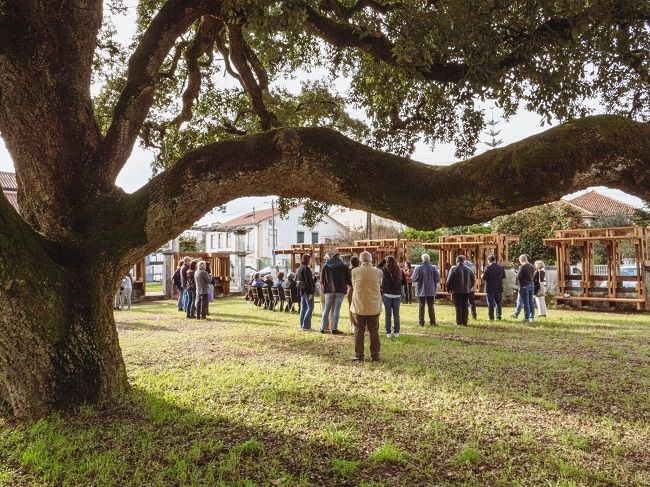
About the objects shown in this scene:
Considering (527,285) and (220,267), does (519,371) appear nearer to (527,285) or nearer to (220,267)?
(527,285)

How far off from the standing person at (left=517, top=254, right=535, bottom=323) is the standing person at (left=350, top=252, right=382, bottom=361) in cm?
659

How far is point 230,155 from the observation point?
4957mm

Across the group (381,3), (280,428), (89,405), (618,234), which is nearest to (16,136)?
(89,405)

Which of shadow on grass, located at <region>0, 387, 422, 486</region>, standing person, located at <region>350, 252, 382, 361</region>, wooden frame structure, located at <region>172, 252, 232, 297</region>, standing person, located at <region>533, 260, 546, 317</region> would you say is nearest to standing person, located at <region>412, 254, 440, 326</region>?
standing person, located at <region>533, 260, 546, 317</region>

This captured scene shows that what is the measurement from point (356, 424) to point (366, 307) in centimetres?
326

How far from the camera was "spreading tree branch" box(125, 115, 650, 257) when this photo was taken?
369 centimetres

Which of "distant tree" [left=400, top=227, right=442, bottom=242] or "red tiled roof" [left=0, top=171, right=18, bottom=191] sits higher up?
"red tiled roof" [left=0, top=171, right=18, bottom=191]

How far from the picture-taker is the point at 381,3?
7625 mm

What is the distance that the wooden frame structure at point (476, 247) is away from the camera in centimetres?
1994

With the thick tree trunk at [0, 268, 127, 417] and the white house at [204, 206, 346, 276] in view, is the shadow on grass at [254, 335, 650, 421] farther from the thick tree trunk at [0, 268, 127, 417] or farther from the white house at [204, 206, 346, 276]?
the white house at [204, 206, 346, 276]

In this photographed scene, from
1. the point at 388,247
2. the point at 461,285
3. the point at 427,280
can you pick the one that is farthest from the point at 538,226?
the point at 427,280

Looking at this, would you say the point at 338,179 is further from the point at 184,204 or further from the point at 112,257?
the point at 112,257

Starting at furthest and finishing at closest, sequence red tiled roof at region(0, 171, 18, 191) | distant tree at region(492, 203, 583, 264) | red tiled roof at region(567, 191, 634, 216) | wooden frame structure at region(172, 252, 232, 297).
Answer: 1. red tiled roof at region(567, 191, 634, 216)
2. red tiled roof at region(0, 171, 18, 191)
3. wooden frame structure at region(172, 252, 232, 297)
4. distant tree at region(492, 203, 583, 264)

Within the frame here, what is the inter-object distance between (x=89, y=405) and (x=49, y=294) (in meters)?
1.27
